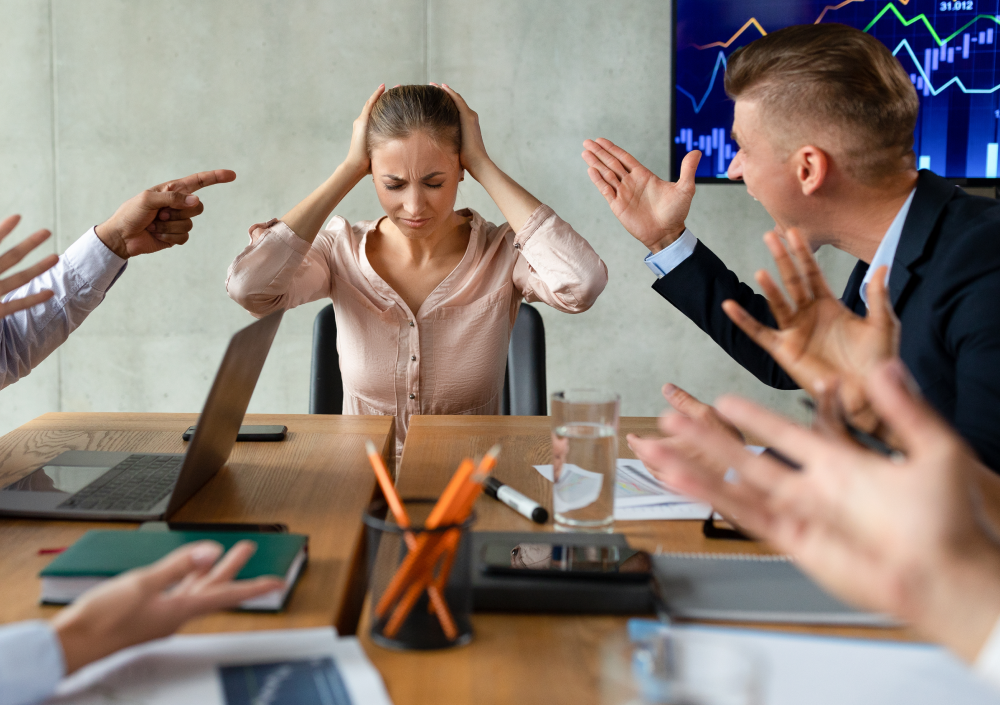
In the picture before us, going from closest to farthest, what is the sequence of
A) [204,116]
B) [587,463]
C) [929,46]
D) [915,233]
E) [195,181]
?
1. [587,463]
2. [915,233]
3. [195,181]
4. [929,46]
5. [204,116]

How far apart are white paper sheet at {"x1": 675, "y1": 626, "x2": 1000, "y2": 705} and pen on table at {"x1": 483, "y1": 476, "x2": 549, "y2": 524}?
31cm

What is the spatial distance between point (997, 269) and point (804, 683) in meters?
0.72

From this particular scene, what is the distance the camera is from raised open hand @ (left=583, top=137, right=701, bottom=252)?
1.56 meters

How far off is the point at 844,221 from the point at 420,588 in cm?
106

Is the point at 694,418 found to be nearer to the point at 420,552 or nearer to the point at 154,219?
the point at 420,552

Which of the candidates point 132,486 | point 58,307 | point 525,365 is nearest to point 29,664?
point 132,486

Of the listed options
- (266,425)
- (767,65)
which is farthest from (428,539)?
(767,65)

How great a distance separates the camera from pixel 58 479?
1.08m

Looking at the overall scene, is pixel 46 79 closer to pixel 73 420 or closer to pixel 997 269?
pixel 73 420

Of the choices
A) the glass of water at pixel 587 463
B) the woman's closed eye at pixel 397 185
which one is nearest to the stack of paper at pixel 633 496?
the glass of water at pixel 587 463

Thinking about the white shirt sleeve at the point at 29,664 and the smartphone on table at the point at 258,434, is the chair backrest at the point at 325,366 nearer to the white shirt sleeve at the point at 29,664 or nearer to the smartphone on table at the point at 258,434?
the smartphone on table at the point at 258,434

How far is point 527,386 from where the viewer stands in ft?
6.78

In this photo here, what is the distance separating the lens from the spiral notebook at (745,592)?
2.30 feet

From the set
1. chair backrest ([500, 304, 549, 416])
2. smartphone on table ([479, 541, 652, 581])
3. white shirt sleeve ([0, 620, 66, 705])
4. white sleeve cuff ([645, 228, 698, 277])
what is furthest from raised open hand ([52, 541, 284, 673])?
chair backrest ([500, 304, 549, 416])
